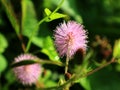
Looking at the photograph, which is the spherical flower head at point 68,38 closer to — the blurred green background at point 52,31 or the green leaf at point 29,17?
the blurred green background at point 52,31

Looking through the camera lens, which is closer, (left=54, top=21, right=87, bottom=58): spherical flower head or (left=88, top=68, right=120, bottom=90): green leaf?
(left=54, top=21, right=87, bottom=58): spherical flower head

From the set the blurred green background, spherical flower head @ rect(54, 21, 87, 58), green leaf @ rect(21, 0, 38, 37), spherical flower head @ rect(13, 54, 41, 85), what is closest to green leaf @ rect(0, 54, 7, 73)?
the blurred green background

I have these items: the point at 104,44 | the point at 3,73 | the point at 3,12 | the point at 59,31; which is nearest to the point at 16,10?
the point at 3,12

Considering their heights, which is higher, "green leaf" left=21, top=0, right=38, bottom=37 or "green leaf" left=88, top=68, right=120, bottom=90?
"green leaf" left=21, top=0, right=38, bottom=37

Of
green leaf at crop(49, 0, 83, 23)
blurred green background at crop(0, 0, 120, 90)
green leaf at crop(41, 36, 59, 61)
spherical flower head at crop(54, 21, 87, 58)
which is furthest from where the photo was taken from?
green leaf at crop(49, 0, 83, 23)

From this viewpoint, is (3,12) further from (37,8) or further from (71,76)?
(71,76)

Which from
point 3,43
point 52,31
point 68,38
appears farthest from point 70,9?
point 68,38

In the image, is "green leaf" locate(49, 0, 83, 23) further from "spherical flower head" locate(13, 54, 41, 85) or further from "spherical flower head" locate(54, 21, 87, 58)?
"spherical flower head" locate(54, 21, 87, 58)
